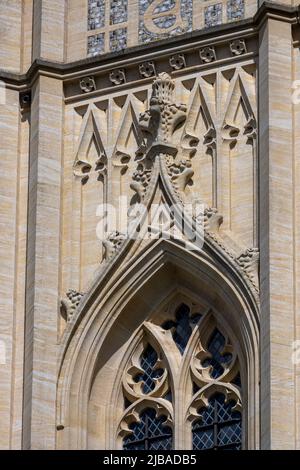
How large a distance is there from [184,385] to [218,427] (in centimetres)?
69

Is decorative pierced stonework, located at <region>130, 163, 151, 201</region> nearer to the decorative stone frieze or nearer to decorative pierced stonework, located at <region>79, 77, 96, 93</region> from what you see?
the decorative stone frieze

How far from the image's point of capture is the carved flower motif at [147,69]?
43.2 m

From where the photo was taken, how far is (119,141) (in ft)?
141

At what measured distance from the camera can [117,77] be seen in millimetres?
43344

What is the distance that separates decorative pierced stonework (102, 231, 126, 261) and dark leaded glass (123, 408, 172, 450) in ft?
5.88

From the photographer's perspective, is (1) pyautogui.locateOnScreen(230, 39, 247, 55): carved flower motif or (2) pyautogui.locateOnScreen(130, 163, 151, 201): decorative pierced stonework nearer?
(2) pyautogui.locateOnScreen(130, 163, 151, 201): decorative pierced stonework

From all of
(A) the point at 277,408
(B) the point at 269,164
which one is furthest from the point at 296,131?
(A) the point at 277,408

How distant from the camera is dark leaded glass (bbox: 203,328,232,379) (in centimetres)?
4188

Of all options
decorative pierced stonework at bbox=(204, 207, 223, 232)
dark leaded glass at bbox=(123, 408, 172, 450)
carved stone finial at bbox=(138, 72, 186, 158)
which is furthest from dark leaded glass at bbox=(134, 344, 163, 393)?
carved stone finial at bbox=(138, 72, 186, 158)

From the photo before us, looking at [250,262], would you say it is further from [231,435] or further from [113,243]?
[231,435]

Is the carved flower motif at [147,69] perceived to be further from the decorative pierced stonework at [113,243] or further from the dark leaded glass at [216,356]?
the dark leaded glass at [216,356]

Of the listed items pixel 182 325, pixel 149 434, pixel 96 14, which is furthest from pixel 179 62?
pixel 149 434

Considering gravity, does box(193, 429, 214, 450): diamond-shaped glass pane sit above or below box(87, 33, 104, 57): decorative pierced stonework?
below

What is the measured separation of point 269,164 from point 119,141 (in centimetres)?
221
